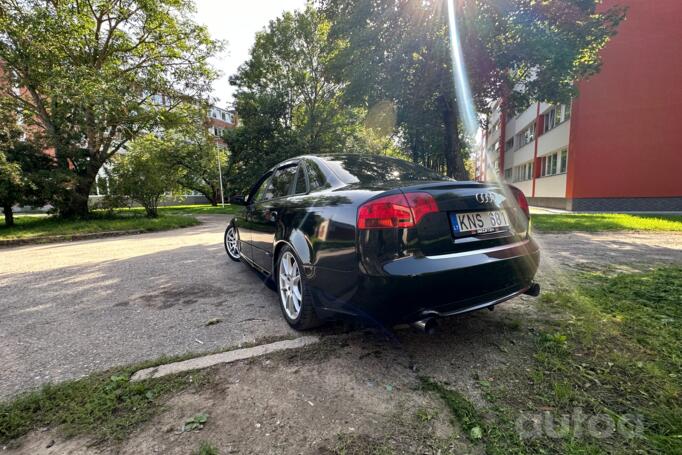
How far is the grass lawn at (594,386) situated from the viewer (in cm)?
151

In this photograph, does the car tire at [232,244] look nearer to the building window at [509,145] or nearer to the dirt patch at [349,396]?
the dirt patch at [349,396]

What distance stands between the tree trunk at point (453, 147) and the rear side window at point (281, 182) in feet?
36.5

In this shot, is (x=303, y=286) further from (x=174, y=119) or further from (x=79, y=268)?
(x=174, y=119)

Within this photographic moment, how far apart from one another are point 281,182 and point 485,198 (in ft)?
7.56

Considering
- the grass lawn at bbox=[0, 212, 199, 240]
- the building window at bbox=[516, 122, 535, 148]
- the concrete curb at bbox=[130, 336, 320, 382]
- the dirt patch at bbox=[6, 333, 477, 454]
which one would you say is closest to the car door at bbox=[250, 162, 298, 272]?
the concrete curb at bbox=[130, 336, 320, 382]

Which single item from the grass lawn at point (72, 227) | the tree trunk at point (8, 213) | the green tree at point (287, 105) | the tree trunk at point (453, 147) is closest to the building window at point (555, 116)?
the tree trunk at point (453, 147)

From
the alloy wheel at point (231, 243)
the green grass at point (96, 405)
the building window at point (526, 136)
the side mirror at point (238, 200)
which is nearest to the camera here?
the green grass at point (96, 405)

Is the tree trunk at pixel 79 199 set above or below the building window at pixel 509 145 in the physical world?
below

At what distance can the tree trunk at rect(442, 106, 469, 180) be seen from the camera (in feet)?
44.7

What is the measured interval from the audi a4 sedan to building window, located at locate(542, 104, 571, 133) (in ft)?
62.8

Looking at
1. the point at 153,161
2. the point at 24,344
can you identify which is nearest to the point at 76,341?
the point at 24,344

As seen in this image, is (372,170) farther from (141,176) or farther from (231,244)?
(141,176)

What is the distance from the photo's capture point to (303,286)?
2609 mm

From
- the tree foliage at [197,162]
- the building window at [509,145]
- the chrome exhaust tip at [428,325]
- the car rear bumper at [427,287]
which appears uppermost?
the building window at [509,145]
